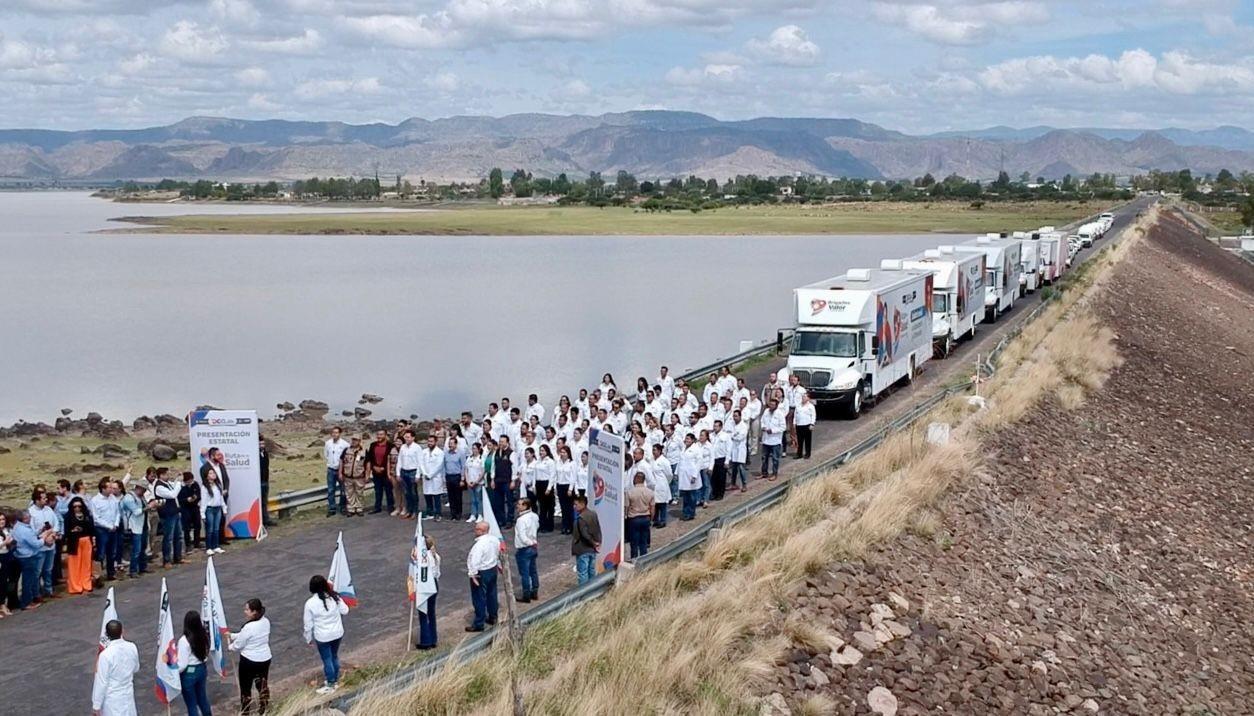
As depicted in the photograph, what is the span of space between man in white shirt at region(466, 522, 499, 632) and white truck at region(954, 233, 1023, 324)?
109 ft

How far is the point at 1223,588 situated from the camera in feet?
67.9

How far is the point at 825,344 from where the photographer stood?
A: 28.1 m

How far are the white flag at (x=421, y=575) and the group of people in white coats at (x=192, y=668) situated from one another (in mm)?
1829

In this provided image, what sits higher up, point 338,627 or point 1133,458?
point 338,627

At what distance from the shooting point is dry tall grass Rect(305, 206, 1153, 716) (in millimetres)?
11695

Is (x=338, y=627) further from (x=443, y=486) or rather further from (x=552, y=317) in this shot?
(x=552, y=317)

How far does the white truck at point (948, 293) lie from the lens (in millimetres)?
37688

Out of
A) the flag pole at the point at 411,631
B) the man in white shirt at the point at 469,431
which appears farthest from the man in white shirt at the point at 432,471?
the flag pole at the point at 411,631

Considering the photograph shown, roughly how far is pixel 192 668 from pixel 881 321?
778 inches

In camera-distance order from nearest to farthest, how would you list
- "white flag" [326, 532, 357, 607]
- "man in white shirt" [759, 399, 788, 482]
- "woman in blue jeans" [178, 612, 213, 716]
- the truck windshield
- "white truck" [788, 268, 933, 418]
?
"woman in blue jeans" [178, 612, 213, 716] → "white flag" [326, 532, 357, 607] → "man in white shirt" [759, 399, 788, 482] → "white truck" [788, 268, 933, 418] → the truck windshield

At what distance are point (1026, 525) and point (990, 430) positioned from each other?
452cm

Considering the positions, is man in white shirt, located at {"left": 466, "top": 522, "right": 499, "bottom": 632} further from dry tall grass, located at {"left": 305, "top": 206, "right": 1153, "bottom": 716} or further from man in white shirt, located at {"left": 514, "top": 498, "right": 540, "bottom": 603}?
dry tall grass, located at {"left": 305, "top": 206, "right": 1153, "bottom": 716}

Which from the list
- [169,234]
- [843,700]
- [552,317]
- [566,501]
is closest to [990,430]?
[566,501]

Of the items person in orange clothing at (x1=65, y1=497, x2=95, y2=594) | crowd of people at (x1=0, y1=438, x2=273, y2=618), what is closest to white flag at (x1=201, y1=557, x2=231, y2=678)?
crowd of people at (x1=0, y1=438, x2=273, y2=618)
